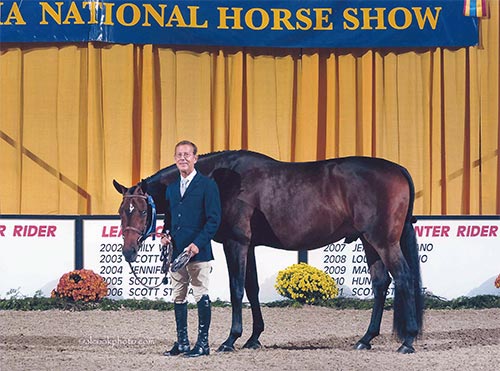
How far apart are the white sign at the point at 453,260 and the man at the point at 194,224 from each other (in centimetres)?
418

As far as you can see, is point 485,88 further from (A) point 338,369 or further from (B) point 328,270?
(A) point 338,369

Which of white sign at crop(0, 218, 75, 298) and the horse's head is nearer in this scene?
the horse's head

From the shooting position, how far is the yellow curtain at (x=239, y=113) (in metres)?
13.7

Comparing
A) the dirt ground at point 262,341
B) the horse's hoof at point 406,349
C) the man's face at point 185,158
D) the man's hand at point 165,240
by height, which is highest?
the man's face at point 185,158

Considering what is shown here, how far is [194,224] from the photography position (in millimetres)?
8383

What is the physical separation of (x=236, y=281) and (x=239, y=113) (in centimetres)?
524

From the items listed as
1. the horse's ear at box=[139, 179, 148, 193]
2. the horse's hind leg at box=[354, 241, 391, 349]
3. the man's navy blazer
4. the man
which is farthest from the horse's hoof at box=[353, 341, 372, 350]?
the horse's ear at box=[139, 179, 148, 193]

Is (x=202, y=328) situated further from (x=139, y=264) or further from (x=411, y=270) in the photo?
(x=139, y=264)

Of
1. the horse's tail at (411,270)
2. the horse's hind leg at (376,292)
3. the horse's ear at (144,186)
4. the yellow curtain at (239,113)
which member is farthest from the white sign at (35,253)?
the horse's tail at (411,270)

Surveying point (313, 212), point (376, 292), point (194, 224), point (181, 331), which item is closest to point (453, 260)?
point (376, 292)

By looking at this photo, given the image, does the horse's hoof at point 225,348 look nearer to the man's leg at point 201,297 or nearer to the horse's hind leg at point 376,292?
the man's leg at point 201,297

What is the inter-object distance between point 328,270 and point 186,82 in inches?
127

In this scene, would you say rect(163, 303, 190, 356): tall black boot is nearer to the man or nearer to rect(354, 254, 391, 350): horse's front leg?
the man

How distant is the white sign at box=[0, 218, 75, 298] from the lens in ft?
40.5
